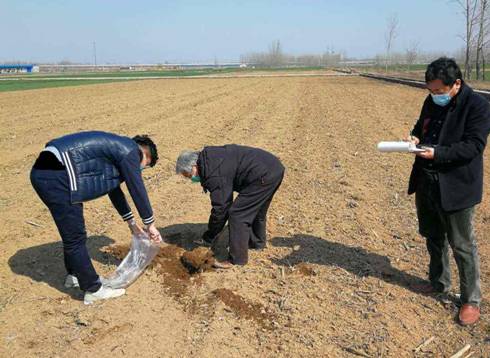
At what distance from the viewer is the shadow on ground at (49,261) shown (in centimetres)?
439

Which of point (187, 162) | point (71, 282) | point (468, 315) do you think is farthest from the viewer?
point (71, 282)

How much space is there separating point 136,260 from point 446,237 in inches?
107

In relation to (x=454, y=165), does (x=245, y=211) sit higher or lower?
lower

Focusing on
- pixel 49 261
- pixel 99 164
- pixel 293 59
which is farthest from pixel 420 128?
pixel 293 59

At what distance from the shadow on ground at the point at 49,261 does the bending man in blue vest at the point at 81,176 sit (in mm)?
752

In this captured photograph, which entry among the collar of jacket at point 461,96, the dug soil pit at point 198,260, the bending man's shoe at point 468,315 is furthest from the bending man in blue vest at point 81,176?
the bending man's shoe at point 468,315

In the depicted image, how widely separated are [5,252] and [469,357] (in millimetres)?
4456

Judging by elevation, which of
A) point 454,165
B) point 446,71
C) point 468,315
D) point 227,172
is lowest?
point 468,315

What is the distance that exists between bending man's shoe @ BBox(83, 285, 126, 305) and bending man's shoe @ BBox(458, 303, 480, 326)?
2742mm

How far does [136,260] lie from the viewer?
170 inches

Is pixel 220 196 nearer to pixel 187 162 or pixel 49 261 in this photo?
pixel 187 162

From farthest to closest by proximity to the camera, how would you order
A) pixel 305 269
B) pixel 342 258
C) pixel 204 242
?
1. pixel 204 242
2. pixel 342 258
3. pixel 305 269

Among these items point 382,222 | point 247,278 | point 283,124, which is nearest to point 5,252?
point 247,278

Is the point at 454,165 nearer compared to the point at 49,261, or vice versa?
the point at 454,165
